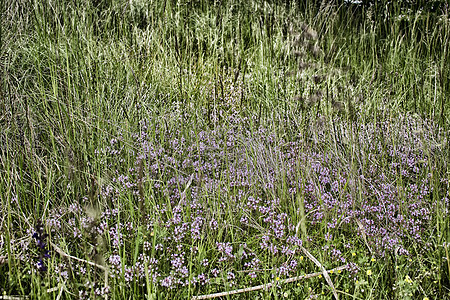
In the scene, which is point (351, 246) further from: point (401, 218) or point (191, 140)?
point (191, 140)

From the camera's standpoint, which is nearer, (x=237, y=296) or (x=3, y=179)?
(x=237, y=296)

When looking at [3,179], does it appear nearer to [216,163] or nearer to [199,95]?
[216,163]

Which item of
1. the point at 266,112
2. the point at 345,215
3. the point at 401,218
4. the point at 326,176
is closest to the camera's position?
the point at 401,218

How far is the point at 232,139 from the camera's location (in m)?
2.44

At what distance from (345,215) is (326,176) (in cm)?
30

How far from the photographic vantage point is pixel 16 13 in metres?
3.21

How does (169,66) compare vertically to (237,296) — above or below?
above

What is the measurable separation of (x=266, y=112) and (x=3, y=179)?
4.85 feet

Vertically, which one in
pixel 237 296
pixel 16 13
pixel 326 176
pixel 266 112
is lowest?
pixel 237 296

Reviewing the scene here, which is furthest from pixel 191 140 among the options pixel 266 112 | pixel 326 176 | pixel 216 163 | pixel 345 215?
pixel 345 215

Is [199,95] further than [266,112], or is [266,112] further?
[199,95]

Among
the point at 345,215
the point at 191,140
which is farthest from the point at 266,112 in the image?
the point at 345,215

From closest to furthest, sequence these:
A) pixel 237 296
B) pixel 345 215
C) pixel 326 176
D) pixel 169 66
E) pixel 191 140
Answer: pixel 237 296 → pixel 345 215 → pixel 326 176 → pixel 191 140 → pixel 169 66

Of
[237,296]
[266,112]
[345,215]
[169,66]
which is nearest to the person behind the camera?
[237,296]
